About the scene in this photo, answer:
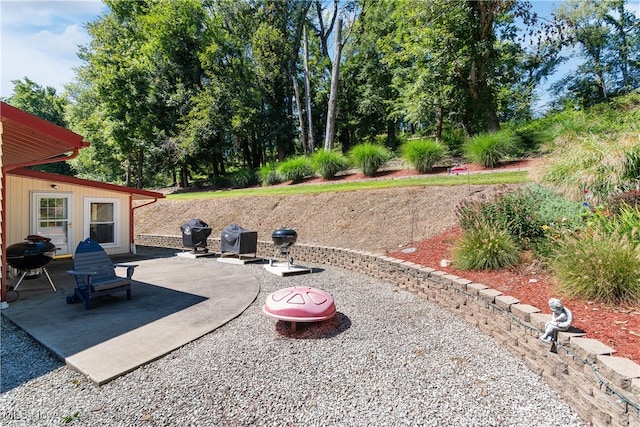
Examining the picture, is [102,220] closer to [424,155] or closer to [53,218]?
[53,218]

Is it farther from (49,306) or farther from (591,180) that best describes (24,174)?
(591,180)

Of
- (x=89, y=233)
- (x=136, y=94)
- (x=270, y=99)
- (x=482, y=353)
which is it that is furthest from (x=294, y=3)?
(x=482, y=353)

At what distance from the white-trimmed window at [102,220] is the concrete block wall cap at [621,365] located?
38.0 feet

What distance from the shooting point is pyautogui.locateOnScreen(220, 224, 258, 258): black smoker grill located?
28.1 feet

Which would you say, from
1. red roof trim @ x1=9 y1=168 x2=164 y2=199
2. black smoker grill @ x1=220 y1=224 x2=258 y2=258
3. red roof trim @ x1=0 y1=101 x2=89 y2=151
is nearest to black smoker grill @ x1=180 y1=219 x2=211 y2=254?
black smoker grill @ x1=220 y1=224 x2=258 y2=258

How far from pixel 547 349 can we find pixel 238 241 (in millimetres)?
7064

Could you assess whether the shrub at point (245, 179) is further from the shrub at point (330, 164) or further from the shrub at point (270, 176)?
the shrub at point (330, 164)

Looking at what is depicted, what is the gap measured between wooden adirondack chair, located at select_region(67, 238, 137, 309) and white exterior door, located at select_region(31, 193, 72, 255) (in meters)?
4.50

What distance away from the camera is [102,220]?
1024 cm

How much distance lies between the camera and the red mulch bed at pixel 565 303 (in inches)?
107

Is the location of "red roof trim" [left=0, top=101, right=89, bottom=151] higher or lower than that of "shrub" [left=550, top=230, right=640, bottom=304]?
higher

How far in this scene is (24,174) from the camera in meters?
7.79

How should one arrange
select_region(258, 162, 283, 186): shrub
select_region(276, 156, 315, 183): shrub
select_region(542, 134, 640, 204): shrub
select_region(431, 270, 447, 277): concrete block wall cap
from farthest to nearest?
select_region(258, 162, 283, 186): shrub
select_region(276, 156, 315, 183): shrub
select_region(542, 134, 640, 204): shrub
select_region(431, 270, 447, 277): concrete block wall cap

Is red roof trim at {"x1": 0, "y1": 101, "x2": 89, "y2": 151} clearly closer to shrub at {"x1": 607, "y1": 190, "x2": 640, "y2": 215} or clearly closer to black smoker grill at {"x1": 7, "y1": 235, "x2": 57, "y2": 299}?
black smoker grill at {"x1": 7, "y1": 235, "x2": 57, "y2": 299}
